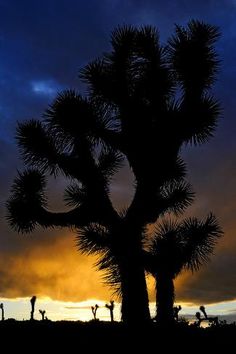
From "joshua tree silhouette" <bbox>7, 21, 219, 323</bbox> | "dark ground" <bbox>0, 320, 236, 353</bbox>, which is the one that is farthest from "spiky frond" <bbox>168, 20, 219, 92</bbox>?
"dark ground" <bbox>0, 320, 236, 353</bbox>

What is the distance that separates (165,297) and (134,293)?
1.54m

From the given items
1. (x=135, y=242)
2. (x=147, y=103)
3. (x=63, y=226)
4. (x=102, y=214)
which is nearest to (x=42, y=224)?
(x=63, y=226)

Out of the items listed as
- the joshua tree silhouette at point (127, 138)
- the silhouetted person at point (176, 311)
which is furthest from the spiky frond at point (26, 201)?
the silhouetted person at point (176, 311)

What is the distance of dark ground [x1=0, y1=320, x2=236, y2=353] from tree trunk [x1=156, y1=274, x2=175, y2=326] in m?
2.31

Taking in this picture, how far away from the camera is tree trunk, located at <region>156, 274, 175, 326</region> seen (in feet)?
40.3

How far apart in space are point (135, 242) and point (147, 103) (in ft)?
11.7

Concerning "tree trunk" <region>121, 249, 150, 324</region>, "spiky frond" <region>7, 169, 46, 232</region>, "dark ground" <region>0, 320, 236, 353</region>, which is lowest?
"dark ground" <region>0, 320, 236, 353</region>

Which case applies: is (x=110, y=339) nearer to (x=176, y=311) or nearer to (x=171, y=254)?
(x=171, y=254)

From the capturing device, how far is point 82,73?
13203 mm

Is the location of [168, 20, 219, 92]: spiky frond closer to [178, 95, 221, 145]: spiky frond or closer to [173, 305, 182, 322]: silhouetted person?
[178, 95, 221, 145]: spiky frond

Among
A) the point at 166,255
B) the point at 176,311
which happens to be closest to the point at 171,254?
the point at 166,255

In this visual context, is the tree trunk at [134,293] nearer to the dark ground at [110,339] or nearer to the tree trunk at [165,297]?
the tree trunk at [165,297]

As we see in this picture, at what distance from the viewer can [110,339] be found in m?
8.44

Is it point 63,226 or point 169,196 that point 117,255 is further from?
point 169,196
